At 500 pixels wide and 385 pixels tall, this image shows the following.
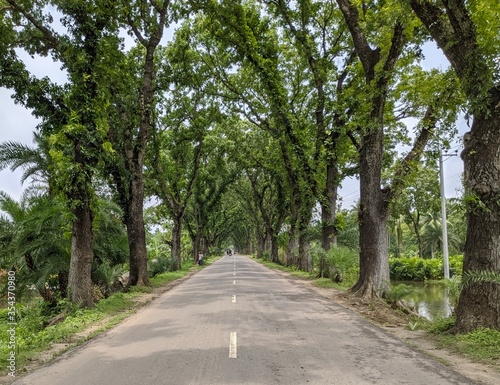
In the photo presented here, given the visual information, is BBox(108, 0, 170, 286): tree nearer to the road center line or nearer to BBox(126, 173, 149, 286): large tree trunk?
BBox(126, 173, 149, 286): large tree trunk

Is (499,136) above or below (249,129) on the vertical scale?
below

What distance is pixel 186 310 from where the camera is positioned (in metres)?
12.1

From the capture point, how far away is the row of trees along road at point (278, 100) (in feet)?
26.7

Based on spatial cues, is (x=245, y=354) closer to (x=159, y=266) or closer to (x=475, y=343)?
(x=475, y=343)

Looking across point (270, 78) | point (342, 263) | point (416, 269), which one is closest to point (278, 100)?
point (270, 78)

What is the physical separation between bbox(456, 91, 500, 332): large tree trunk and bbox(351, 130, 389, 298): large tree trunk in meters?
5.43

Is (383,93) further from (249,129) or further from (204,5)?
(249,129)

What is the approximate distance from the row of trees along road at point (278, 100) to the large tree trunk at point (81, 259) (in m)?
0.04

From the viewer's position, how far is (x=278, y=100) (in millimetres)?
20422

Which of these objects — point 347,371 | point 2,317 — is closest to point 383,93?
point 347,371

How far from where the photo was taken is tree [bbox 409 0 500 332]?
7828 mm

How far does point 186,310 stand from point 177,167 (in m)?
20.0

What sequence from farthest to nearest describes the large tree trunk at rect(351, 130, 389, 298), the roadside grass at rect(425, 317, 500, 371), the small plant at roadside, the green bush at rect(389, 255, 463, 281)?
1. the green bush at rect(389, 255, 463, 281)
2. the large tree trunk at rect(351, 130, 389, 298)
3. the small plant at roadside
4. the roadside grass at rect(425, 317, 500, 371)

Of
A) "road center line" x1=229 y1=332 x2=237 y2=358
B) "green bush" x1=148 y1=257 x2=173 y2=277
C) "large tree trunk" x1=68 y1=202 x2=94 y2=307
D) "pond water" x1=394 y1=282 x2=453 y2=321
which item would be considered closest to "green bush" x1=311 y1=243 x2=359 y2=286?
"pond water" x1=394 y1=282 x2=453 y2=321
